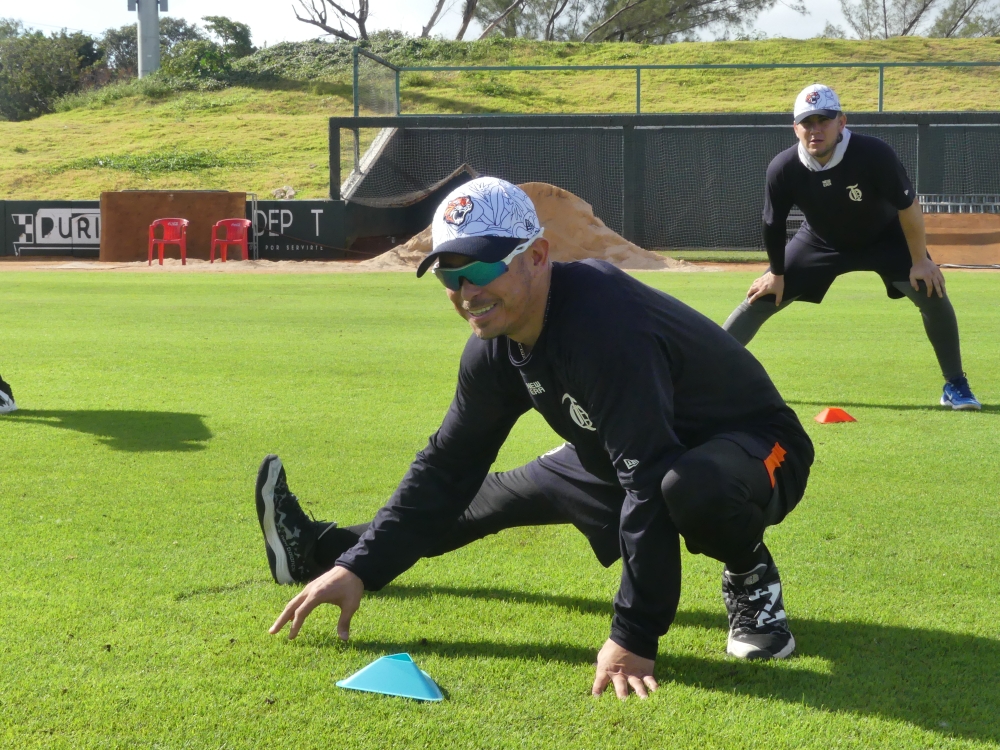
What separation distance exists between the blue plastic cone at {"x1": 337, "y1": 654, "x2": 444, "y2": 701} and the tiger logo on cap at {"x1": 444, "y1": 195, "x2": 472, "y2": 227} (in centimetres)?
117

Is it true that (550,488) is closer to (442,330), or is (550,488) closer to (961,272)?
(442,330)

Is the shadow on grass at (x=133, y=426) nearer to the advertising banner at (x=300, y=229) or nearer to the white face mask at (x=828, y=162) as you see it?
the white face mask at (x=828, y=162)

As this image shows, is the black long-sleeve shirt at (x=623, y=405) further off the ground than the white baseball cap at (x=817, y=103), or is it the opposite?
the white baseball cap at (x=817, y=103)

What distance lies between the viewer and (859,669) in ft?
10.1

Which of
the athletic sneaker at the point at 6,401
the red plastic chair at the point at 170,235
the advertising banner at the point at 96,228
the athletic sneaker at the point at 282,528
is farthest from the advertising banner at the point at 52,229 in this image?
the athletic sneaker at the point at 282,528

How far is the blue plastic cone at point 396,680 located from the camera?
2891 mm

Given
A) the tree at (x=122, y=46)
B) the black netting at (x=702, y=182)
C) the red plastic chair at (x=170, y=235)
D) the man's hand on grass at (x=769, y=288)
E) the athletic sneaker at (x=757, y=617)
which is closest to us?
the athletic sneaker at (x=757, y=617)

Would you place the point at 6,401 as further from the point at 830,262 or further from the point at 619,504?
the point at 830,262

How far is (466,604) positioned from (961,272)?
66.9 ft

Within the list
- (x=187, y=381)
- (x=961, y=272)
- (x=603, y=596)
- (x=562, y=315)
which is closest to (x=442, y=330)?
(x=187, y=381)

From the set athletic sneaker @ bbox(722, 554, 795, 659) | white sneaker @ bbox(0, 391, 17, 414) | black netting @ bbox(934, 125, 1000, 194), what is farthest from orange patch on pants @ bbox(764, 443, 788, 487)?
black netting @ bbox(934, 125, 1000, 194)

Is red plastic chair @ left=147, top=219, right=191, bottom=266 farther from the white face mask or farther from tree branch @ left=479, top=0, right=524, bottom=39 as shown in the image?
tree branch @ left=479, top=0, right=524, bottom=39

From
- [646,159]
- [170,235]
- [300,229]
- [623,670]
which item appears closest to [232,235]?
[170,235]

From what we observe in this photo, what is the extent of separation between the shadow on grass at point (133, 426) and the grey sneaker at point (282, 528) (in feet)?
7.76
